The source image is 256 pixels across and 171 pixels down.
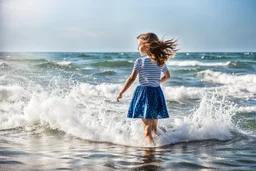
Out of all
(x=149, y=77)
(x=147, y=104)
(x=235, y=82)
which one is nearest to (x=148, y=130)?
(x=147, y=104)

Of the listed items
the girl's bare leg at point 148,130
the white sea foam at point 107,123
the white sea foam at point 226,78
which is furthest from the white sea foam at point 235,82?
the girl's bare leg at point 148,130

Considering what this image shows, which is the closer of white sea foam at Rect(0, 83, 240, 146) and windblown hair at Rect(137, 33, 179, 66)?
windblown hair at Rect(137, 33, 179, 66)

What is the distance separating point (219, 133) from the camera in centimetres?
557

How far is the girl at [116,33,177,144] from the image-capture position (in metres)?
4.64

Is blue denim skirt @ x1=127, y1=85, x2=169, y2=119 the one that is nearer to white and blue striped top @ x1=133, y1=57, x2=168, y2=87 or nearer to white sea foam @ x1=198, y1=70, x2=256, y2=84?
white and blue striped top @ x1=133, y1=57, x2=168, y2=87

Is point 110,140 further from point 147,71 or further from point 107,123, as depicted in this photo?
point 147,71

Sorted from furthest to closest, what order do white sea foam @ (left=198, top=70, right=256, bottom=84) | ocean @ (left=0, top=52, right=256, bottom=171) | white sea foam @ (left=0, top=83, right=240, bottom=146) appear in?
white sea foam @ (left=198, top=70, right=256, bottom=84), white sea foam @ (left=0, top=83, right=240, bottom=146), ocean @ (left=0, top=52, right=256, bottom=171)

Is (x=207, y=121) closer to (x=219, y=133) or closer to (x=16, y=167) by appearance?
(x=219, y=133)

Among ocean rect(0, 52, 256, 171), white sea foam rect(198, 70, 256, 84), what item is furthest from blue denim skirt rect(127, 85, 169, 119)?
white sea foam rect(198, 70, 256, 84)

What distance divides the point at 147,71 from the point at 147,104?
1.37 feet

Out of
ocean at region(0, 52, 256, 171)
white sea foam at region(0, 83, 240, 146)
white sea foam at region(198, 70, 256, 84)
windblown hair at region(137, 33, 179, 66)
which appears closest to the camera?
ocean at region(0, 52, 256, 171)

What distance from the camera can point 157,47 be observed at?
15.2ft

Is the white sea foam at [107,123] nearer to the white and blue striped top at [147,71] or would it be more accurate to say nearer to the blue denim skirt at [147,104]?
the blue denim skirt at [147,104]

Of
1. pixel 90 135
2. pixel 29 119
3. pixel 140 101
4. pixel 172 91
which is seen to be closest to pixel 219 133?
pixel 140 101
